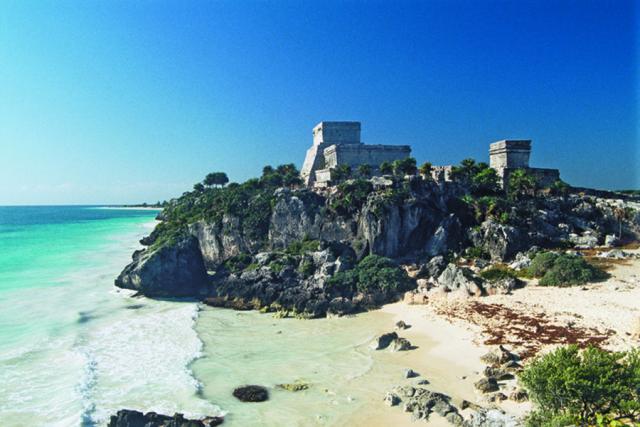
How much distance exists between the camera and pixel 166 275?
2781 cm

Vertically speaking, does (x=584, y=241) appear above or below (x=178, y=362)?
above

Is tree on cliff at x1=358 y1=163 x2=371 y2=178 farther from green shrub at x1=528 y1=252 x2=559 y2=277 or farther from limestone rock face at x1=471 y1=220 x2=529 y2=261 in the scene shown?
green shrub at x1=528 y1=252 x2=559 y2=277

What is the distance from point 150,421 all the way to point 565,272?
72.6ft

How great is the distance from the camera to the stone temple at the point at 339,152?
48.3 meters

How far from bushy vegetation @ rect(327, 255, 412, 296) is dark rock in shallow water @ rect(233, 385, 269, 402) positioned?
11.4 metres

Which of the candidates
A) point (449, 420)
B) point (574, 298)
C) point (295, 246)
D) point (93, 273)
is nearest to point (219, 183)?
point (93, 273)

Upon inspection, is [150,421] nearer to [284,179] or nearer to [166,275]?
[166,275]

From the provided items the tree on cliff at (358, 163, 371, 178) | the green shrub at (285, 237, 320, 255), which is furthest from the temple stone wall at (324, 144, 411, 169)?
the green shrub at (285, 237, 320, 255)

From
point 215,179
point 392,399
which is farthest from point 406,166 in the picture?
point 215,179

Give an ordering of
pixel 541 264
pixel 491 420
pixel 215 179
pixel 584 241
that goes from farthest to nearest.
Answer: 1. pixel 215 179
2. pixel 584 241
3. pixel 541 264
4. pixel 491 420

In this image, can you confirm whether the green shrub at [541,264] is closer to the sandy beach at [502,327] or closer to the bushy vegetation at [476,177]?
the sandy beach at [502,327]

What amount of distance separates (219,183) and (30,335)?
216 feet

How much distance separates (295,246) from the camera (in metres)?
33.9

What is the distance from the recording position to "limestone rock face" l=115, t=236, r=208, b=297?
2764 cm
